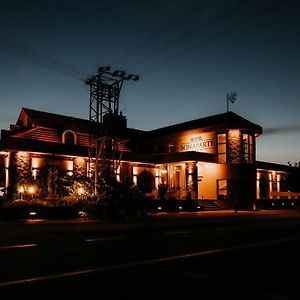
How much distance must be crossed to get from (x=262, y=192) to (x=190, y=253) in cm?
3705

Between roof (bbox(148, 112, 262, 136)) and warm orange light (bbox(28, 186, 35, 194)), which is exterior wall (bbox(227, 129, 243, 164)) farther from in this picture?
warm orange light (bbox(28, 186, 35, 194))

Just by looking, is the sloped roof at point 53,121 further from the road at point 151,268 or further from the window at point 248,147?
the road at point 151,268

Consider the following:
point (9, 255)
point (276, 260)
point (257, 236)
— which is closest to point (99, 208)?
point (257, 236)

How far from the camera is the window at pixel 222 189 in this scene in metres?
37.9

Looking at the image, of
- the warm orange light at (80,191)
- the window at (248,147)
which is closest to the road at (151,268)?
the warm orange light at (80,191)

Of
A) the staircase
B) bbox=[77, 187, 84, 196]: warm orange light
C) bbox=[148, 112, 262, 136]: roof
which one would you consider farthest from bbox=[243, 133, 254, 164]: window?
bbox=[77, 187, 84, 196]: warm orange light

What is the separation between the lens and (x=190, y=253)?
11.0m

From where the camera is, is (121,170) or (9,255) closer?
(9,255)

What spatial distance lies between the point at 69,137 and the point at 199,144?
12.8m

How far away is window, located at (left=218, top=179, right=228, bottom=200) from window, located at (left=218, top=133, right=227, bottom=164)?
6.18 feet

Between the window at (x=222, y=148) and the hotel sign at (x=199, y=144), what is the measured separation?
71cm

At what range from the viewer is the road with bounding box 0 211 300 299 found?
22.2ft

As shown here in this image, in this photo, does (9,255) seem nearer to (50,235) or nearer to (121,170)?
(50,235)

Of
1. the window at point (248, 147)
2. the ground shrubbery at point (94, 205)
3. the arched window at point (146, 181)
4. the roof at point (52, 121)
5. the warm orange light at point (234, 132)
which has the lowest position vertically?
the ground shrubbery at point (94, 205)
